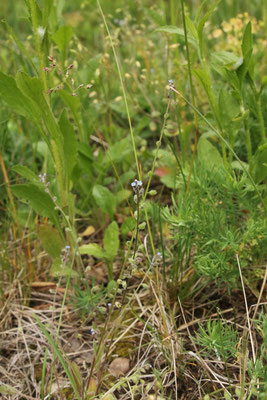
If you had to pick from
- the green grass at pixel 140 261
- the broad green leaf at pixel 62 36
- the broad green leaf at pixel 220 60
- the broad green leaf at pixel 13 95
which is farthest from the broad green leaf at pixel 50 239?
the broad green leaf at pixel 220 60

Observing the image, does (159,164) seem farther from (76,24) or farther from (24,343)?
(76,24)

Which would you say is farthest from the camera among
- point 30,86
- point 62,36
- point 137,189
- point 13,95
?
point 62,36

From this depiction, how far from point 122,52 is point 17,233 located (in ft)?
6.13

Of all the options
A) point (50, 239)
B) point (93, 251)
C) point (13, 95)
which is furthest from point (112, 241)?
point (13, 95)

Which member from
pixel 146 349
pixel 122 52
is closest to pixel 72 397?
pixel 146 349

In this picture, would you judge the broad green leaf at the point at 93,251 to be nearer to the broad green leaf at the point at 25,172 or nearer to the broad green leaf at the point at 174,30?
the broad green leaf at the point at 25,172

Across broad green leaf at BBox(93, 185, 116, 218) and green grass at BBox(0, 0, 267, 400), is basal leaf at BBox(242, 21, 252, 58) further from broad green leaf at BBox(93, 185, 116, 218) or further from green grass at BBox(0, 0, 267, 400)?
broad green leaf at BBox(93, 185, 116, 218)

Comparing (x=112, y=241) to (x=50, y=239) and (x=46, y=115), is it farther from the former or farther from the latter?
(x=46, y=115)

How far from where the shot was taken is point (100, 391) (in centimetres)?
149

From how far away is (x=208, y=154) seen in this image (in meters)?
1.86

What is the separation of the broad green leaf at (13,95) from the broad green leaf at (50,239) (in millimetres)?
437

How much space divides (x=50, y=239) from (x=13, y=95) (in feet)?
1.80

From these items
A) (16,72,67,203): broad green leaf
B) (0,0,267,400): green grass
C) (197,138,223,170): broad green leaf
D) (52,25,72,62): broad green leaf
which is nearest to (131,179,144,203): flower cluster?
(0,0,267,400): green grass

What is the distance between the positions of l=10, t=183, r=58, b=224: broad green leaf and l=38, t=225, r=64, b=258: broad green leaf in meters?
0.05
